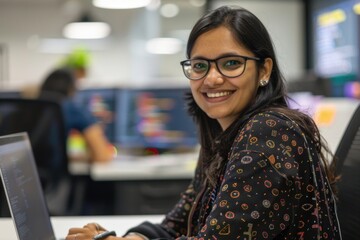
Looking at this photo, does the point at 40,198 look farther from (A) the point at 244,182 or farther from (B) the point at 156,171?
(B) the point at 156,171

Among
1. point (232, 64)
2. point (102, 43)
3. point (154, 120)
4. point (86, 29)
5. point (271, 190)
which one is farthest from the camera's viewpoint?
point (102, 43)

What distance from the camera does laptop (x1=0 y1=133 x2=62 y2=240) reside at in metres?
1.07

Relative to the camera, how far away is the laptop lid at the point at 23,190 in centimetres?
107

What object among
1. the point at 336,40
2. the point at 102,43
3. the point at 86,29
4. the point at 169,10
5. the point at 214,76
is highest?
the point at 169,10

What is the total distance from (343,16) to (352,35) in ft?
1.22

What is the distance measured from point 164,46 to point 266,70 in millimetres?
8762

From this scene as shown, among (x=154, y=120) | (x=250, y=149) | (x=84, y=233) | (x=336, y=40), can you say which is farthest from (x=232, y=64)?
(x=336, y=40)

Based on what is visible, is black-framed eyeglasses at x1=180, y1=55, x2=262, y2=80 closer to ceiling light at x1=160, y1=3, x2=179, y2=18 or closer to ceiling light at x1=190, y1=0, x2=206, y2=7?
ceiling light at x1=190, y1=0, x2=206, y2=7

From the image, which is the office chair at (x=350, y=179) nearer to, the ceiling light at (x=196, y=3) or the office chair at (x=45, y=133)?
the office chair at (x=45, y=133)

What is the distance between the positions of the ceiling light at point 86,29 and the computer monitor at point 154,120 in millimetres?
4158

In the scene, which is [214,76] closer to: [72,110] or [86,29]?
[72,110]

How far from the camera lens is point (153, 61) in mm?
9758

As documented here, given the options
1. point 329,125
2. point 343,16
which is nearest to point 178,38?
point 343,16

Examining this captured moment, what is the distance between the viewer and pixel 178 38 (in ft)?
31.5
